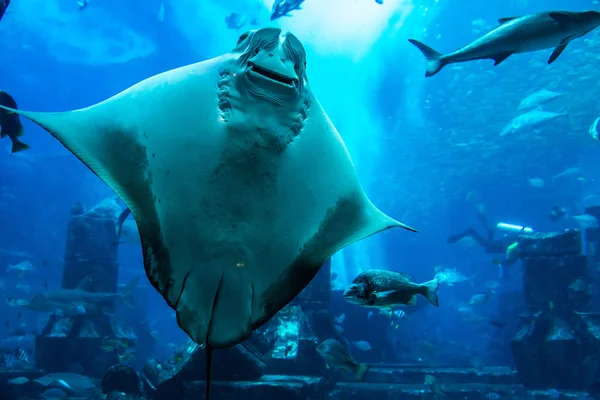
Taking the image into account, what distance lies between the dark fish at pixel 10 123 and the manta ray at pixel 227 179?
3101 millimetres

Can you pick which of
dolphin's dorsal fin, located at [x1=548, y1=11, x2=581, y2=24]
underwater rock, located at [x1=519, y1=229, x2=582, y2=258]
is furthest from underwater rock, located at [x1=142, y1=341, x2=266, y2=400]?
underwater rock, located at [x1=519, y1=229, x2=582, y2=258]

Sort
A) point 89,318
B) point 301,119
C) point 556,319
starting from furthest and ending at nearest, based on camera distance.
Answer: point 89,318 → point 556,319 → point 301,119

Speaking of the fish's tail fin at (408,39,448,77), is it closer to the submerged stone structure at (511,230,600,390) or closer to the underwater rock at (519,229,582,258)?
the submerged stone structure at (511,230,600,390)

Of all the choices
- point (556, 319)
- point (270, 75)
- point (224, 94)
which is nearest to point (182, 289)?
point (224, 94)

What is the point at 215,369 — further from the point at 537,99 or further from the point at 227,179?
the point at 537,99

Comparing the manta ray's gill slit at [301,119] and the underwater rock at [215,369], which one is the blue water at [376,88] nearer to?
the underwater rock at [215,369]

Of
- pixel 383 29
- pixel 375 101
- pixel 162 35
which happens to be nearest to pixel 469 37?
pixel 383 29

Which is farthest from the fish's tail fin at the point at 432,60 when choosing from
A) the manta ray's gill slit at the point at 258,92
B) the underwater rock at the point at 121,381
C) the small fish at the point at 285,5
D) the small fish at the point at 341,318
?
the small fish at the point at 341,318

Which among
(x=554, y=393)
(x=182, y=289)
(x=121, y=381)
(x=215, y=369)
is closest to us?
(x=182, y=289)

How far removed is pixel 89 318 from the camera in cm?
962

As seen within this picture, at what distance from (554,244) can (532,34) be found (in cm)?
854

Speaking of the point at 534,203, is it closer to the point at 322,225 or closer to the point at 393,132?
the point at 393,132

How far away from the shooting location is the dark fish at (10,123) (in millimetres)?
3834

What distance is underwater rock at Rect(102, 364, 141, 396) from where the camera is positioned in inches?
232
